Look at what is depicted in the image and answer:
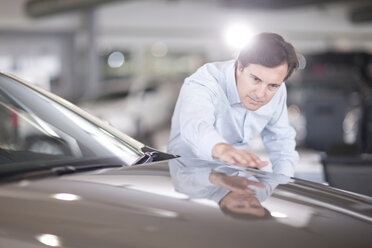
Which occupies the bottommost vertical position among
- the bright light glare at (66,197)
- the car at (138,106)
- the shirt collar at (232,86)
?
the bright light glare at (66,197)

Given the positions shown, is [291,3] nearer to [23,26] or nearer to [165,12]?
[165,12]

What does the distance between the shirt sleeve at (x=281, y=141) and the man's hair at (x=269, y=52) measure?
24 centimetres

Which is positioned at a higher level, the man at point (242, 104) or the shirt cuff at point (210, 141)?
the man at point (242, 104)

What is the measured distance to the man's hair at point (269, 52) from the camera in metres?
2.25

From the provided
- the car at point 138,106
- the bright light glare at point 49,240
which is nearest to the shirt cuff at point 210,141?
the bright light glare at point 49,240

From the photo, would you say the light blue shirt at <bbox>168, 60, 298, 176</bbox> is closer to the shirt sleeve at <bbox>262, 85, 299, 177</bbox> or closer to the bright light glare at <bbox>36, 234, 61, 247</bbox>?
the shirt sleeve at <bbox>262, 85, 299, 177</bbox>

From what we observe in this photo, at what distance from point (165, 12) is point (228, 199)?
16308 millimetres

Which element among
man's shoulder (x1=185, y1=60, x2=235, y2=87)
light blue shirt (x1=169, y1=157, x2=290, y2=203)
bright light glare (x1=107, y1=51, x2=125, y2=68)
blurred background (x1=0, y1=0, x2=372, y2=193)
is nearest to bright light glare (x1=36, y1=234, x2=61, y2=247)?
light blue shirt (x1=169, y1=157, x2=290, y2=203)

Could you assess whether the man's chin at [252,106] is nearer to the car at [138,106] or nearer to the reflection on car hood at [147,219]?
the reflection on car hood at [147,219]

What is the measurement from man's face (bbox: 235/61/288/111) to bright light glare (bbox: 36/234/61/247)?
119cm

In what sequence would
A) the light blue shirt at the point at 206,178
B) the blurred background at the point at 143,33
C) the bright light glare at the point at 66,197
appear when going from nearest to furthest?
1. the bright light glare at the point at 66,197
2. the light blue shirt at the point at 206,178
3. the blurred background at the point at 143,33

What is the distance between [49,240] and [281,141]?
142 cm

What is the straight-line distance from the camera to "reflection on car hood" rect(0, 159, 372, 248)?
1.33 metres

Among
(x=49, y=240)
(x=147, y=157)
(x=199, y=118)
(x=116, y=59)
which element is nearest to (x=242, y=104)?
(x=199, y=118)
